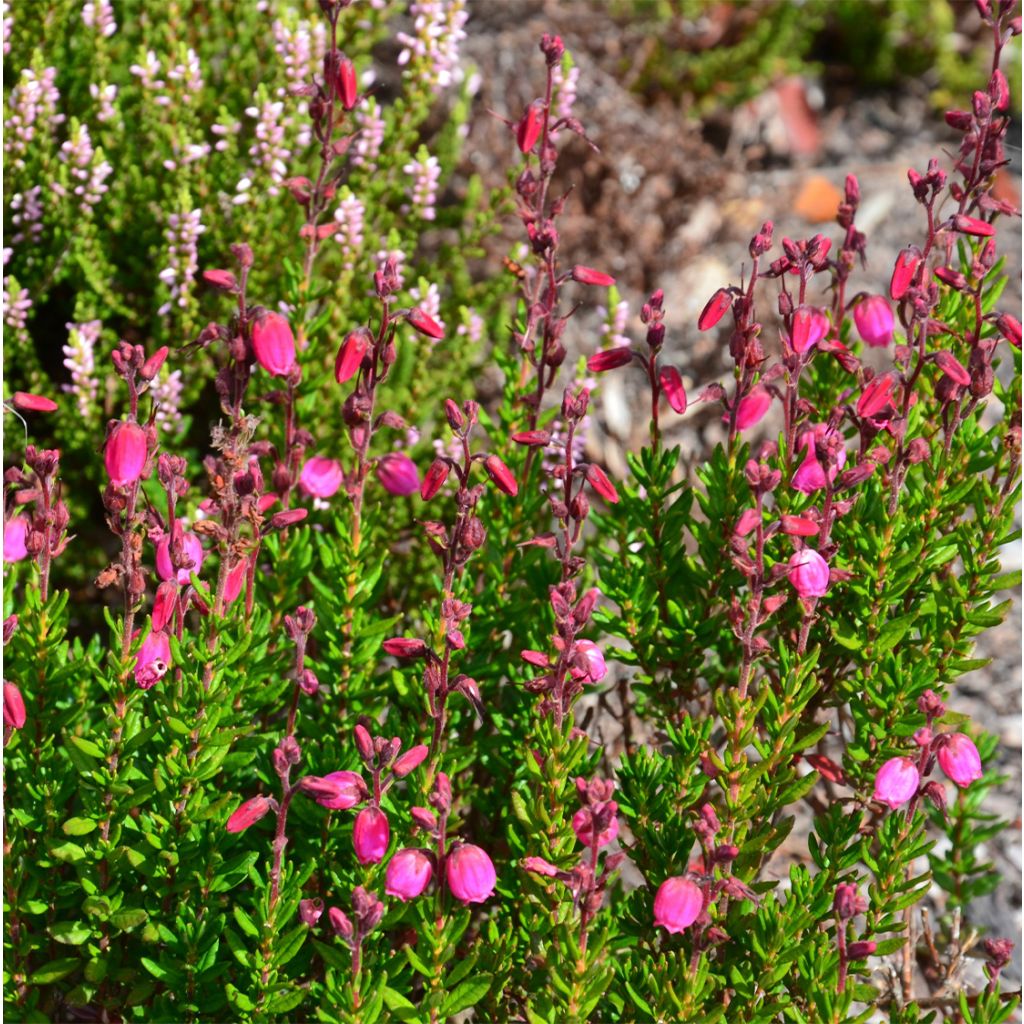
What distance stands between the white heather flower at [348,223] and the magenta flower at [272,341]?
1.04 metres

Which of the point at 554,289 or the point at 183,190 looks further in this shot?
the point at 183,190

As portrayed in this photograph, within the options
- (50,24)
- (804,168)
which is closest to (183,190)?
(50,24)

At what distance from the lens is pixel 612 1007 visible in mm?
2518

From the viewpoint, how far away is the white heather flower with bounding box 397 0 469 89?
11.8 feet

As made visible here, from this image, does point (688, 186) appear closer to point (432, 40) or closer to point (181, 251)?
point (432, 40)

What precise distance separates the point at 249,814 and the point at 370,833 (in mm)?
235

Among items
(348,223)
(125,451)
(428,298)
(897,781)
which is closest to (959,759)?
(897,781)

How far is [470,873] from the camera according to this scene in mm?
2088

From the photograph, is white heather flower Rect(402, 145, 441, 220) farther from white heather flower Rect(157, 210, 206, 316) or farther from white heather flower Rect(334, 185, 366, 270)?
white heather flower Rect(157, 210, 206, 316)

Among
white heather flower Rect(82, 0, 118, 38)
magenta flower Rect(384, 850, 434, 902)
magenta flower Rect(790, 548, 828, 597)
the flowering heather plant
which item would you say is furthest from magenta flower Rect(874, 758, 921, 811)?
white heather flower Rect(82, 0, 118, 38)

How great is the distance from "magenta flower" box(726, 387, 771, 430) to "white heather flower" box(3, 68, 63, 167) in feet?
6.92

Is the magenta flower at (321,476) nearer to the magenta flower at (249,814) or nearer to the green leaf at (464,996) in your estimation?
the magenta flower at (249,814)

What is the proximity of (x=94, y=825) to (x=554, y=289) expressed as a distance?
53.4 inches

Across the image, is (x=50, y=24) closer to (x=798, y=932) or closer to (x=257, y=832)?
(x=257, y=832)
